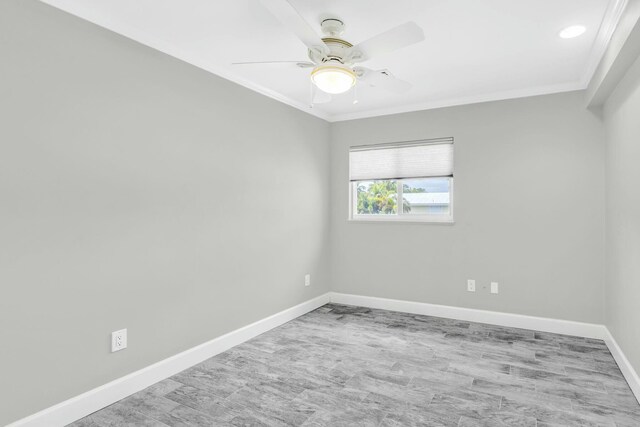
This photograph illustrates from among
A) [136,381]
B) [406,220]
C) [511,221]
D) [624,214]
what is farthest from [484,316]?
[136,381]

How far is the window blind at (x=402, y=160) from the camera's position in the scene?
4.27 meters

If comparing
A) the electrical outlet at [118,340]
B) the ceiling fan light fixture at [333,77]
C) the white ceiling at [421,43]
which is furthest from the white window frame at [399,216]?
the electrical outlet at [118,340]

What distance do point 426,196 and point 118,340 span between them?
3.37 m

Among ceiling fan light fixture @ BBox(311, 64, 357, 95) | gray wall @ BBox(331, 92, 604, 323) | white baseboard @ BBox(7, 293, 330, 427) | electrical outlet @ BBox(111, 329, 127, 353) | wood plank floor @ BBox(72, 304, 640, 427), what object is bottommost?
wood plank floor @ BBox(72, 304, 640, 427)

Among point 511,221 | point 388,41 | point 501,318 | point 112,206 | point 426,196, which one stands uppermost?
point 388,41

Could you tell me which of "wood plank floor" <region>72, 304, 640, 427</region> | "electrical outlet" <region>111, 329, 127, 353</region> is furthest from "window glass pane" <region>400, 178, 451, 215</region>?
"electrical outlet" <region>111, 329, 127, 353</region>

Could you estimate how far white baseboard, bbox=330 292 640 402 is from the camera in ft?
10.8

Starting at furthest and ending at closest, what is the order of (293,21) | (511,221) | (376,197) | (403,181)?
1. (376,197)
2. (403,181)
3. (511,221)
4. (293,21)

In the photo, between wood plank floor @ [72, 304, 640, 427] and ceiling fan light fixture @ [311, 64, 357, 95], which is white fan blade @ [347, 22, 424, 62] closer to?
ceiling fan light fixture @ [311, 64, 357, 95]

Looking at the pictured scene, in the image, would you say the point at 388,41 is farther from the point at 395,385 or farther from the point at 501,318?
the point at 501,318

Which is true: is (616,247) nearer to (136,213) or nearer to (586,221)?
(586,221)

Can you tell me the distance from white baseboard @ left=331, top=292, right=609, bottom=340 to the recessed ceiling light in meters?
2.57

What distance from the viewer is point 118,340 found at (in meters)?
2.43

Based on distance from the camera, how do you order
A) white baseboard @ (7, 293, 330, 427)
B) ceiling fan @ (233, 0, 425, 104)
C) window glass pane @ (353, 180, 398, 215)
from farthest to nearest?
window glass pane @ (353, 180, 398, 215), white baseboard @ (7, 293, 330, 427), ceiling fan @ (233, 0, 425, 104)
